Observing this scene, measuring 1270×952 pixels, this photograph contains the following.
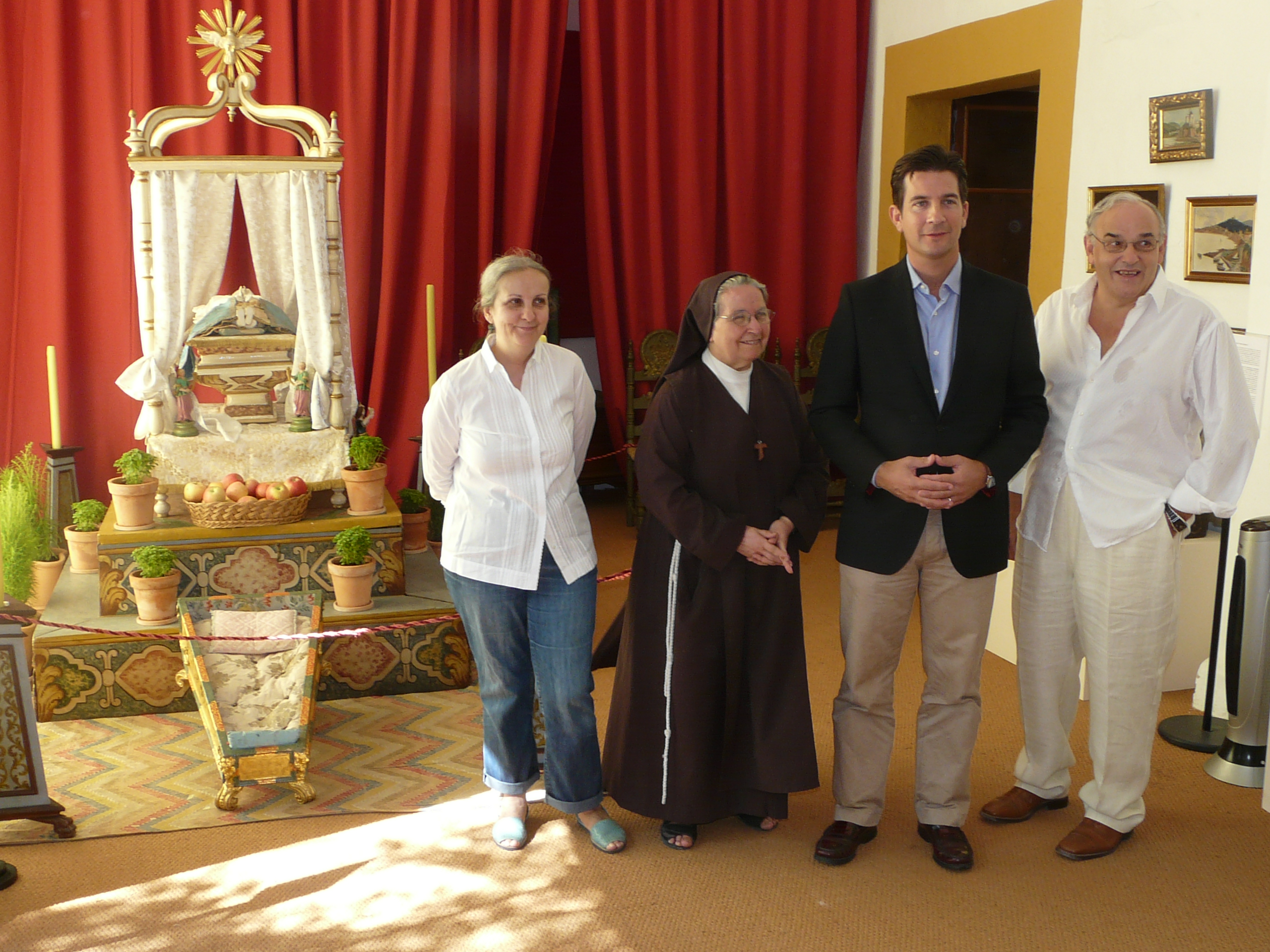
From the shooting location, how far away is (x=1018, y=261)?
6.14m

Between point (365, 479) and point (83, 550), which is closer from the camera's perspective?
point (365, 479)

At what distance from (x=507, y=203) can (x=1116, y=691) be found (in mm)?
4190

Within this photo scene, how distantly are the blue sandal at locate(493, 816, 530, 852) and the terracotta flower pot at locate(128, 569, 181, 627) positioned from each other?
5.09 ft

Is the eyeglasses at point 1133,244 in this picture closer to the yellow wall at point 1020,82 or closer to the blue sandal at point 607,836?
the blue sandal at point 607,836

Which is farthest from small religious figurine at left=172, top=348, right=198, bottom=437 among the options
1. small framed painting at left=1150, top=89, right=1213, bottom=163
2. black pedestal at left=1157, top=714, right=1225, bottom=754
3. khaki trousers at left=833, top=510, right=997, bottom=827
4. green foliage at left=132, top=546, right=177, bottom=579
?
small framed painting at left=1150, top=89, right=1213, bottom=163

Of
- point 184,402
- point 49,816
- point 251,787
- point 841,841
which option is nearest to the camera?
point 841,841

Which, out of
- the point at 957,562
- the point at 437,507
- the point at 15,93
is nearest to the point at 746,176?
the point at 437,507

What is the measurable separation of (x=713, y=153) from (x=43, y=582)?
13.2 ft

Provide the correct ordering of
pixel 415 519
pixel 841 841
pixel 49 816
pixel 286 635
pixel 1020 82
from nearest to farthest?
pixel 841 841
pixel 49 816
pixel 286 635
pixel 415 519
pixel 1020 82

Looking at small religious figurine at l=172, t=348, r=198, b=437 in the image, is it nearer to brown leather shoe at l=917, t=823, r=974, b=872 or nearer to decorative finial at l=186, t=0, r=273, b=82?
decorative finial at l=186, t=0, r=273, b=82

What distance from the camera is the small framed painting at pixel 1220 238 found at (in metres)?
4.04

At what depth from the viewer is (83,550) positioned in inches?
179

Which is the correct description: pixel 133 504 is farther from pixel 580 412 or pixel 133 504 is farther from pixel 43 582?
pixel 580 412

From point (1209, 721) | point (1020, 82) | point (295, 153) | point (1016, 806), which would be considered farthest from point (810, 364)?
point (1016, 806)
